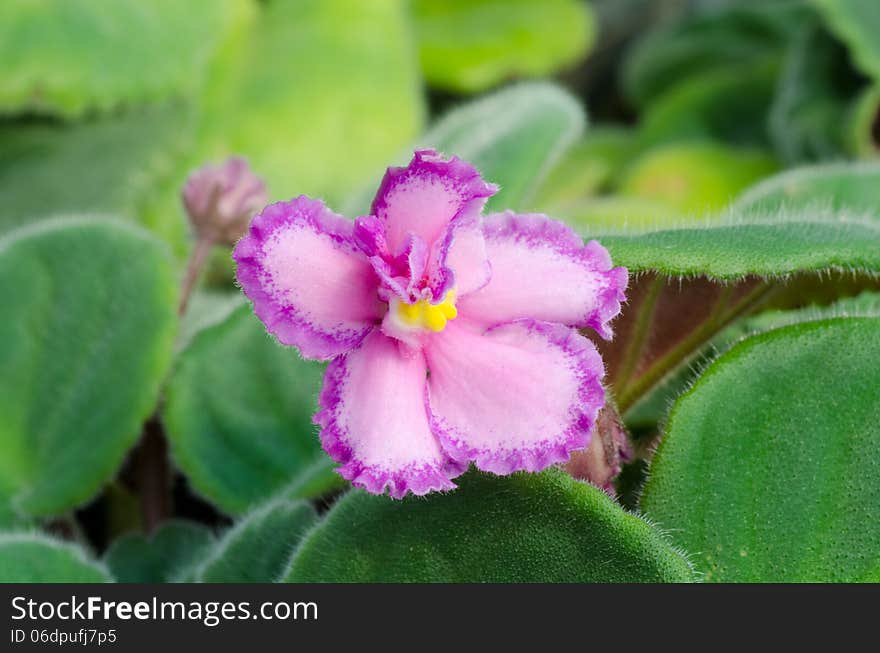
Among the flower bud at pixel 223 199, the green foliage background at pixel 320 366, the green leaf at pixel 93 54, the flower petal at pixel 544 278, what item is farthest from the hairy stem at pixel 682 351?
the green leaf at pixel 93 54

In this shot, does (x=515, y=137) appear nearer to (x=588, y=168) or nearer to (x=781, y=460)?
(x=781, y=460)

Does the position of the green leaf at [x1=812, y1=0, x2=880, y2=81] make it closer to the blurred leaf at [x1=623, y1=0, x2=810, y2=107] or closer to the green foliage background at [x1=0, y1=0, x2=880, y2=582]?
the green foliage background at [x1=0, y1=0, x2=880, y2=582]

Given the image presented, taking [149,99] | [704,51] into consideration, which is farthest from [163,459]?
[704,51]

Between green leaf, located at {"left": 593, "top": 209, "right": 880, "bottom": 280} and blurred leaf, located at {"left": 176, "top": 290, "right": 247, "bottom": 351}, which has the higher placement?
green leaf, located at {"left": 593, "top": 209, "right": 880, "bottom": 280}

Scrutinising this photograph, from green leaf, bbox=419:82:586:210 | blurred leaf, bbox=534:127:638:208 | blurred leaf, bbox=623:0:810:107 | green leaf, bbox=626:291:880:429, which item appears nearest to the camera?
green leaf, bbox=626:291:880:429

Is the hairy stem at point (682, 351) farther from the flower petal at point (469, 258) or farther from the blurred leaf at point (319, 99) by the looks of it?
the blurred leaf at point (319, 99)

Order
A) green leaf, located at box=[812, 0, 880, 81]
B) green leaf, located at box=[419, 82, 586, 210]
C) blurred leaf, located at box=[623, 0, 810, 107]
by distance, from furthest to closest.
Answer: blurred leaf, located at box=[623, 0, 810, 107], green leaf, located at box=[812, 0, 880, 81], green leaf, located at box=[419, 82, 586, 210]

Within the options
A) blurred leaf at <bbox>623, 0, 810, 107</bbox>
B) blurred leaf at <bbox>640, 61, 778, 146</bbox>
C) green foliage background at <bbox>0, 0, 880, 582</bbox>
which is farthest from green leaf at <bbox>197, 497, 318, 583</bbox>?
blurred leaf at <bbox>623, 0, 810, 107</bbox>
